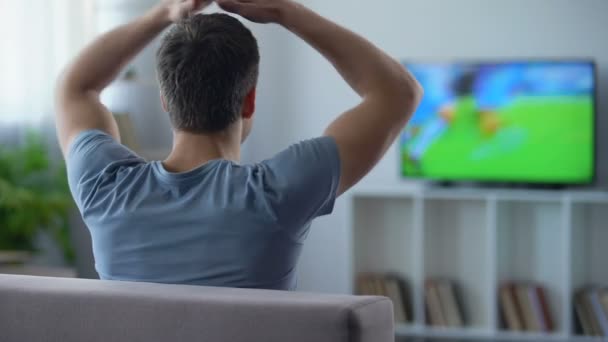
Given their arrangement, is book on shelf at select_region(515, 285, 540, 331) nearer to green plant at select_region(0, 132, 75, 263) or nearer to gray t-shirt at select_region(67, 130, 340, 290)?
green plant at select_region(0, 132, 75, 263)

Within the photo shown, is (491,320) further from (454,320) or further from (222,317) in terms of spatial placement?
(222,317)

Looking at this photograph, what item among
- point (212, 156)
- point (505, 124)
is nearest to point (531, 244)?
point (505, 124)

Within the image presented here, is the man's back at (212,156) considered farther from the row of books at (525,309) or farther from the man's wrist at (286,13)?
the row of books at (525,309)

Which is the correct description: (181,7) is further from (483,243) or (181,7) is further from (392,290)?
(483,243)

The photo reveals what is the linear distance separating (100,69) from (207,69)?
0.27m

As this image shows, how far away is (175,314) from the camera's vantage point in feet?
3.36

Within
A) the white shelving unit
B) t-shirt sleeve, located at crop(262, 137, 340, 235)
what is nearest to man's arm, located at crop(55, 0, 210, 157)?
t-shirt sleeve, located at crop(262, 137, 340, 235)

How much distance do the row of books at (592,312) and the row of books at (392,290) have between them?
81 centimetres

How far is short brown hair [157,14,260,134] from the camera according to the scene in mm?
1394

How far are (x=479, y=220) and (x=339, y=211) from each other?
751 mm

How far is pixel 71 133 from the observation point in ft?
4.90

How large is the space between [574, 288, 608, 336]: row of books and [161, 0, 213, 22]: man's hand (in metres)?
3.20

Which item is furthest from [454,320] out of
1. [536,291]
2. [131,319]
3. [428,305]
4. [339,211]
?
[131,319]

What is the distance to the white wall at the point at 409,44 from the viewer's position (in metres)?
4.45
